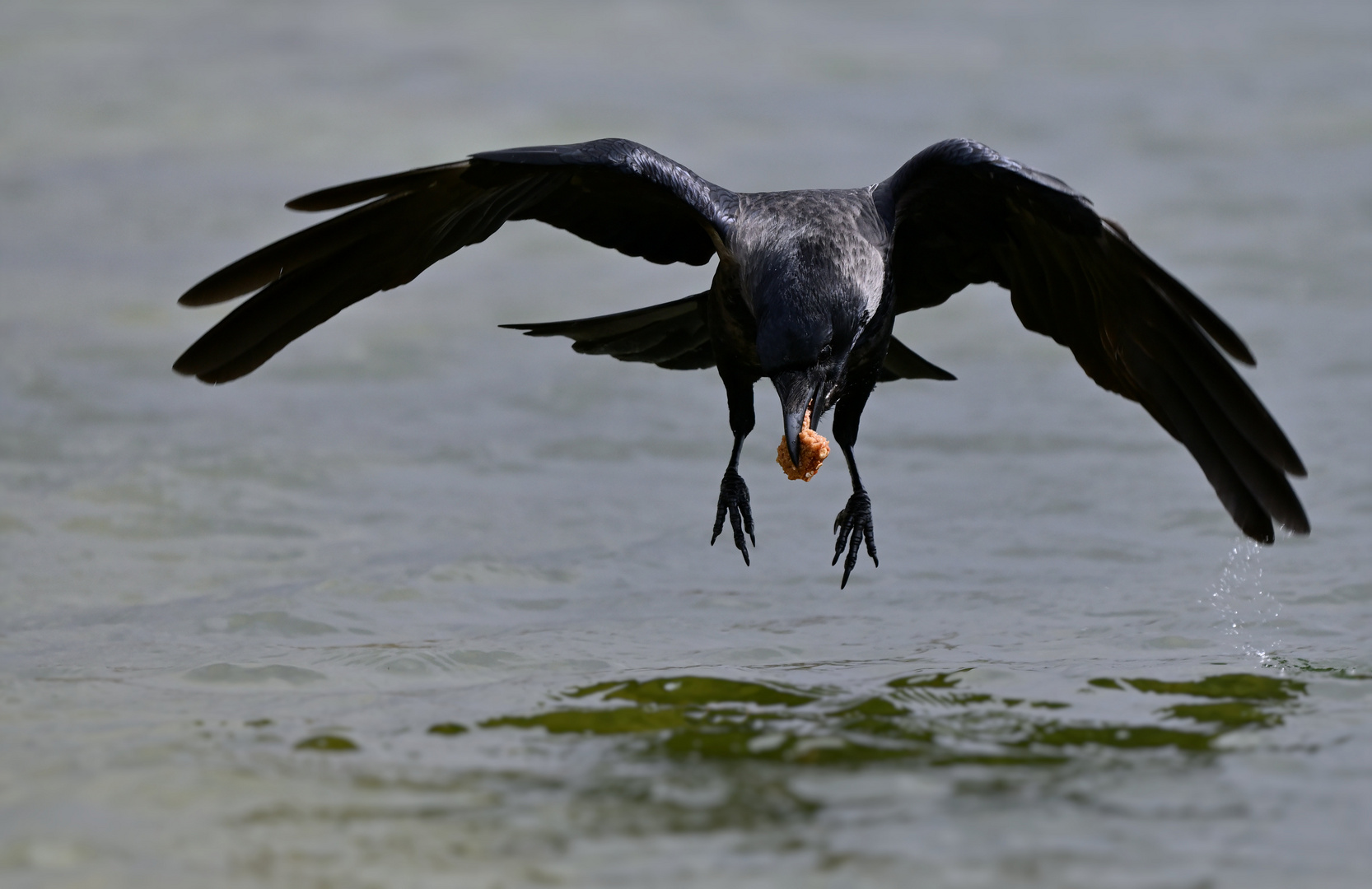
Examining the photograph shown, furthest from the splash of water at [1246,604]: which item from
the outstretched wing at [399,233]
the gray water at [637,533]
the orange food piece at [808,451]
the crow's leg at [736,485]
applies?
the outstretched wing at [399,233]

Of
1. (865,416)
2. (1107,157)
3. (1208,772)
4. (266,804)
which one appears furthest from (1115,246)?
(1107,157)

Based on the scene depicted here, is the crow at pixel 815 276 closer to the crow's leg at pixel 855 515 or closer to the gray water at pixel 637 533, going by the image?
the crow's leg at pixel 855 515

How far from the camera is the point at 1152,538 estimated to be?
7629mm

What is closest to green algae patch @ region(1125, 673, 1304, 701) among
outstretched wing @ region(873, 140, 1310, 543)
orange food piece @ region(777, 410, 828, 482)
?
outstretched wing @ region(873, 140, 1310, 543)

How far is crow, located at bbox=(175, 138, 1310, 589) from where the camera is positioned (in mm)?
5629

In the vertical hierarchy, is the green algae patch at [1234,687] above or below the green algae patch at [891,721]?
above

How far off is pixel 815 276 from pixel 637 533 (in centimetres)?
244

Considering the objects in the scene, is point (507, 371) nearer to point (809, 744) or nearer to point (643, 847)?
point (809, 744)

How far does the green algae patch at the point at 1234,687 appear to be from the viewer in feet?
17.4

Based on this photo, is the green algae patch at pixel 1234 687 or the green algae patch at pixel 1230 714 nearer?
the green algae patch at pixel 1230 714

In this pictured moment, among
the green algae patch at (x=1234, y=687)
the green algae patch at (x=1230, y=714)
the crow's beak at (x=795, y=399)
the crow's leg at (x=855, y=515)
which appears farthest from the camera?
the crow's leg at (x=855, y=515)

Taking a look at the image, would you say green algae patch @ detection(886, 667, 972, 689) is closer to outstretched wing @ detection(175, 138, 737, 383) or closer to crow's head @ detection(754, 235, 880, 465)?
crow's head @ detection(754, 235, 880, 465)

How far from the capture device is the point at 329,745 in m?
4.91

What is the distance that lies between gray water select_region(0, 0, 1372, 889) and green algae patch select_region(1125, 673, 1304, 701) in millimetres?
32
